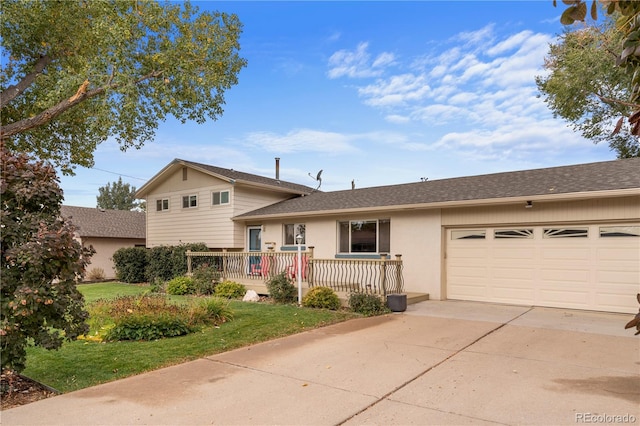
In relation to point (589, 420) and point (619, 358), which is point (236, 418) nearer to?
point (589, 420)

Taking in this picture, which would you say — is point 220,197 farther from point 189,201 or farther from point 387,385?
point 387,385

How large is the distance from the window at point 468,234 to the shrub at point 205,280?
7.72 metres

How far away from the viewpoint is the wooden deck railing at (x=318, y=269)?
1035 centimetres

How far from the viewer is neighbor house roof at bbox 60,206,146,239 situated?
2219 centimetres

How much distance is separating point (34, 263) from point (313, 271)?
8178 millimetres

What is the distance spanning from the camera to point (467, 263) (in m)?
11.2

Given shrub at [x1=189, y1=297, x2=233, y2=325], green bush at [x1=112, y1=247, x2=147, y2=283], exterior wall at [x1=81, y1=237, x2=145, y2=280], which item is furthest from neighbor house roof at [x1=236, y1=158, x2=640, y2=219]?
exterior wall at [x1=81, y1=237, x2=145, y2=280]

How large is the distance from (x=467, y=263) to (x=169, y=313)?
26.6 ft

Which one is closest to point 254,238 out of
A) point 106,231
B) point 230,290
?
point 230,290

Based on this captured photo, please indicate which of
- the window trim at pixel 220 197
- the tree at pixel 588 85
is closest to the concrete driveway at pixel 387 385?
the window trim at pixel 220 197

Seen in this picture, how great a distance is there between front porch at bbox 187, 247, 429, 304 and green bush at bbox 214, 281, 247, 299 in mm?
389

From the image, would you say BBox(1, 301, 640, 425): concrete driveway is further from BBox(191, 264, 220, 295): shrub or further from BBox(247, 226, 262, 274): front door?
BBox(247, 226, 262, 274): front door

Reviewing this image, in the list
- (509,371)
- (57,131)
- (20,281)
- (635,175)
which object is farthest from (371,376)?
(57,131)

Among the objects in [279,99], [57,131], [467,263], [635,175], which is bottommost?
[467,263]
